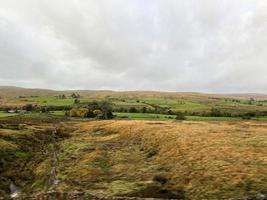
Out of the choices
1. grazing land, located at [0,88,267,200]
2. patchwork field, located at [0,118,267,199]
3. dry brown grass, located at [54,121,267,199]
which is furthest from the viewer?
patchwork field, located at [0,118,267,199]

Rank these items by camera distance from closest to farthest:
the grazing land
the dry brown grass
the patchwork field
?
the dry brown grass < the grazing land < the patchwork field

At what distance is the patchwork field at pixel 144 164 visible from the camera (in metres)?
44.5

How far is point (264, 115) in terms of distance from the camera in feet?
537

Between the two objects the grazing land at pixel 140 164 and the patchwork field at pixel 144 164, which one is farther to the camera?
the patchwork field at pixel 144 164

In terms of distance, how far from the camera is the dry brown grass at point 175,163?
44.2 metres

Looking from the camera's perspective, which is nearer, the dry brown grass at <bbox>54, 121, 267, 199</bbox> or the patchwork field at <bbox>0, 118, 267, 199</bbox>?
the dry brown grass at <bbox>54, 121, 267, 199</bbox>

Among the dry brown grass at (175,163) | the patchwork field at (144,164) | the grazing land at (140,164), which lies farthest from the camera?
the patchwork field at (144,164)

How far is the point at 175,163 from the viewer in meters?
56.6

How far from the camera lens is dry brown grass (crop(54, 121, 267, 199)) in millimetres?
44188

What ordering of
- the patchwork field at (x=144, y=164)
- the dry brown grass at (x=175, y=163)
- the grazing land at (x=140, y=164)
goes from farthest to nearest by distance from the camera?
1. the patchwork field at (x=144, y=164)
2. the grazing land at (x=140, y=164)
3. the dry brown grass at (x=175, y=163)

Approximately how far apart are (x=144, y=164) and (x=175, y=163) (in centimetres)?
552

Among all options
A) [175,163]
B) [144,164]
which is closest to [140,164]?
[144,164]

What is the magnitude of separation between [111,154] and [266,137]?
27702 millimetres

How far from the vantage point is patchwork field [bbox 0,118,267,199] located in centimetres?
4447
